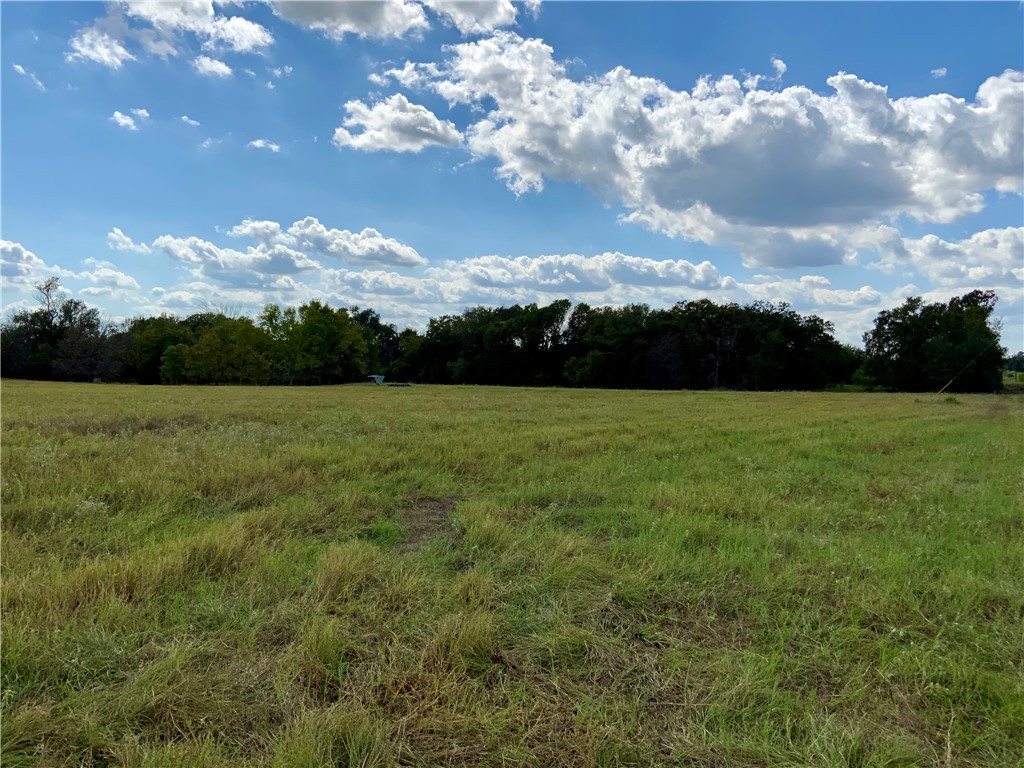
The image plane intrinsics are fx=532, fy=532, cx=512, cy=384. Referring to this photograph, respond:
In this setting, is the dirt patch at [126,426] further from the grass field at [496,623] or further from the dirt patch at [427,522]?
the dirt patch at [427,522]

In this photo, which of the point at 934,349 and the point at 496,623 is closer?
the point at 496,623

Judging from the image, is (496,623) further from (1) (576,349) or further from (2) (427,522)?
(1) (576,349)

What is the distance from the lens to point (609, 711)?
9.41 feet

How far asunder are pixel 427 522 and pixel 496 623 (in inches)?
108

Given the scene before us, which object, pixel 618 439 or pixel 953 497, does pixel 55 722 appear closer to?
pixel 953 497

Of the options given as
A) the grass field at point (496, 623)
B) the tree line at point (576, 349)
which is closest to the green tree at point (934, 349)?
the tree line at point (576, 349)

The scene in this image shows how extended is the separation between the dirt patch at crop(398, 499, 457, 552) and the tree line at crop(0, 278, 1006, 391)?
235 ft

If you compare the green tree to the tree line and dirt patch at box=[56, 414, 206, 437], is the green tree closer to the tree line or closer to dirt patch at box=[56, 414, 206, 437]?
the tree line

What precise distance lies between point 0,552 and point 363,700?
147 inches

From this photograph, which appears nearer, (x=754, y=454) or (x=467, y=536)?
(x=467, y=536)

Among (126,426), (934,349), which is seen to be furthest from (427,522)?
(934,349)

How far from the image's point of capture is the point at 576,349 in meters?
87.6

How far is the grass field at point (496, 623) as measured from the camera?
2.61 m

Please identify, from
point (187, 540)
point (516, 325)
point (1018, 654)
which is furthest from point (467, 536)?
point (516, 325)
